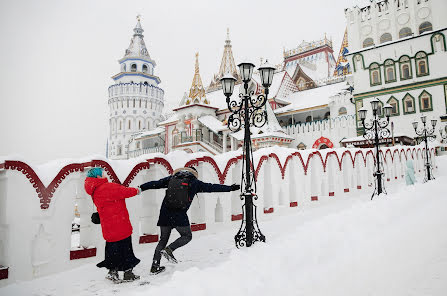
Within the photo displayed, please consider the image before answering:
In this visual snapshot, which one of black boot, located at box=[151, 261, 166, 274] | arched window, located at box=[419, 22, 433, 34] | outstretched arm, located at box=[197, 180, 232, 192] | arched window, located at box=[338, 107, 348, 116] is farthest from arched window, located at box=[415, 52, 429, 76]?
black boot, located at box=[151, 261, 166, 274]

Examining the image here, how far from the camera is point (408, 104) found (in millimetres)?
24484

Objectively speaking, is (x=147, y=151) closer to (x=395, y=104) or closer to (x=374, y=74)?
(x=374, y=74)

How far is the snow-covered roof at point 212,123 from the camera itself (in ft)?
94.8

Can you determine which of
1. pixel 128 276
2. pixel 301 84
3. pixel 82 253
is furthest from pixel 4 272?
pixel 301 84

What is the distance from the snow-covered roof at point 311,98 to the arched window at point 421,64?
232 inches

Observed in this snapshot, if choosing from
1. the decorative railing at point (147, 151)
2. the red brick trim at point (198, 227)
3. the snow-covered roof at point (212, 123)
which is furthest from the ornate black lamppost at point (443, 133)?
the decorative railing at point (147, 151)

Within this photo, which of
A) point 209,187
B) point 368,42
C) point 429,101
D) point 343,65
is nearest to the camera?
point 209,187

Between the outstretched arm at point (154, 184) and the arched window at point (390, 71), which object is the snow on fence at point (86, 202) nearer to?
the outstretched arm at point (154, 184)

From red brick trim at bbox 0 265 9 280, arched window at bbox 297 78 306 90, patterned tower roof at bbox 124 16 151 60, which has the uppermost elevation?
patterned tower roof at bbox 124 16 151 60

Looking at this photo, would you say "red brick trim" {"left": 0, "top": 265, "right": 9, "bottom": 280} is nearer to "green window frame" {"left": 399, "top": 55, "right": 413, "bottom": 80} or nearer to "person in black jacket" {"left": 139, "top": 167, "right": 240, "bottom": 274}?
"person in black jacket" {"left": 139, "top": 167, "right": 240, "bottom": 274}

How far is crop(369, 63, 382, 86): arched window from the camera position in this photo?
84.9 ft

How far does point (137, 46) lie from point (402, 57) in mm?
36804

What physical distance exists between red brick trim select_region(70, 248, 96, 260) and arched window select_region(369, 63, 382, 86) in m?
26.6

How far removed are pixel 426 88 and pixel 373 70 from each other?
13.9 ft
